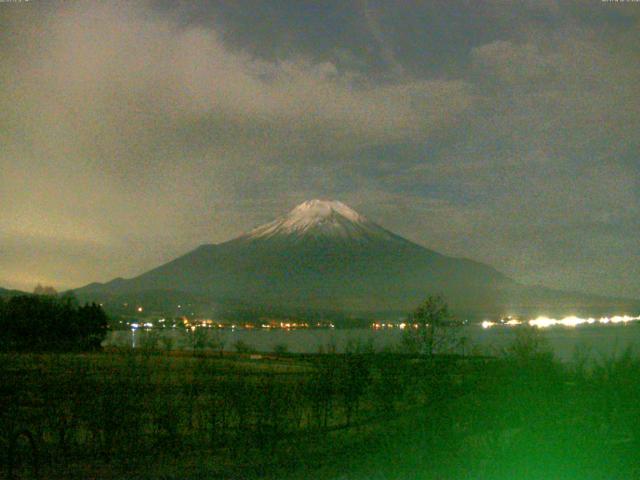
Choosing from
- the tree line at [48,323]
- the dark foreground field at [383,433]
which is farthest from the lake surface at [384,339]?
the tree line at [48,323]

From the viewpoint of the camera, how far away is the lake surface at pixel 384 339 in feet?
61.6

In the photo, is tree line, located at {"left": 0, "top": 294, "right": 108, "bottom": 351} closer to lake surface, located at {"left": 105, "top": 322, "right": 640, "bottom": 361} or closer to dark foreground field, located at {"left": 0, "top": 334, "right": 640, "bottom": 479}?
lake surface, located at {"left": 105, "top": 322, "right": 640, "bottom": 361}

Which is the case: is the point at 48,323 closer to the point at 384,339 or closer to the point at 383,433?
the point at 384,339

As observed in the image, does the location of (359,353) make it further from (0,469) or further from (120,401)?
(0,469)

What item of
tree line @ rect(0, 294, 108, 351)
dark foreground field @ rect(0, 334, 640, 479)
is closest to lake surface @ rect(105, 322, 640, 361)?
dark foreground field @ rect(0, 334, 640, 479)

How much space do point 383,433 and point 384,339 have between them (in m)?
28.2

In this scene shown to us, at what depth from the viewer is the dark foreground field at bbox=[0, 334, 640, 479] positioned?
11.8m

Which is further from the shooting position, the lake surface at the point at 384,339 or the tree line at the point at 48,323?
the tree line at the point at 48,323

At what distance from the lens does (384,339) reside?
4288 cm

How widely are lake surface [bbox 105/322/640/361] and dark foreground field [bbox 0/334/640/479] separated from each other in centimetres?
171

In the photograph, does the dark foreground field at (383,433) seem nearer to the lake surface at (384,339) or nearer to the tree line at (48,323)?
the lake surface at (384,339)

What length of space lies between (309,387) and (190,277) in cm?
14390

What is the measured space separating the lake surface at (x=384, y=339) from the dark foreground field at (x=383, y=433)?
171cm

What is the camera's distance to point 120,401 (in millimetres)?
13516
